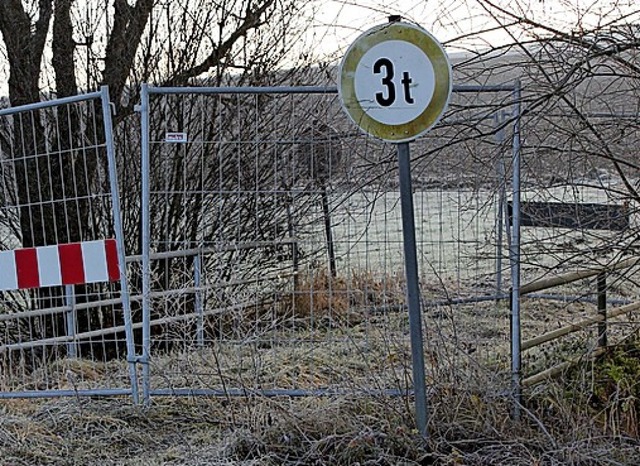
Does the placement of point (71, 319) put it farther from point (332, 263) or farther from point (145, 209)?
point (332, 263)

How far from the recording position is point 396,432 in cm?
495

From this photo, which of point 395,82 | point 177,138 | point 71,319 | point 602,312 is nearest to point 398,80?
point 395,82

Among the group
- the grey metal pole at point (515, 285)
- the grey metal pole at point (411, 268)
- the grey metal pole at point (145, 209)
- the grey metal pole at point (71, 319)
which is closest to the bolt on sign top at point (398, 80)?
the grey metal pole at point (411, 268)

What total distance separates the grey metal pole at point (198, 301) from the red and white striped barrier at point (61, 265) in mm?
661

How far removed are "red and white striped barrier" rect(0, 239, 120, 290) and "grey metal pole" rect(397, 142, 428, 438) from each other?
230 centimetres

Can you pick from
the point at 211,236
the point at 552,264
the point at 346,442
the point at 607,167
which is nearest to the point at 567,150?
the point at 607,167

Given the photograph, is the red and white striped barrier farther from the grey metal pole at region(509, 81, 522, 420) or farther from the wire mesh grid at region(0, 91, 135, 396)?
the grey metal pole at region(509, 81, 522, 420)

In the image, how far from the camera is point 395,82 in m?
4.57

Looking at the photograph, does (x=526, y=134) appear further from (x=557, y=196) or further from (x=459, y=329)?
(x=459, y=329)

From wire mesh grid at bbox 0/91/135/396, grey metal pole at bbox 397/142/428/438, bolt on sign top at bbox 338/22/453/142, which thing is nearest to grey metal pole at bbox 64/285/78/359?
wire mesh grid at bbox 0/91/135/396

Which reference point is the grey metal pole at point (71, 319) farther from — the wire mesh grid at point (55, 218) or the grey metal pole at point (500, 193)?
the grey metal pole at point (500, 193)

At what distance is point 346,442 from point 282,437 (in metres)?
0.42

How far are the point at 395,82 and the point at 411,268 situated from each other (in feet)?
3.26

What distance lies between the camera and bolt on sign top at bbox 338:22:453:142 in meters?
4.51
